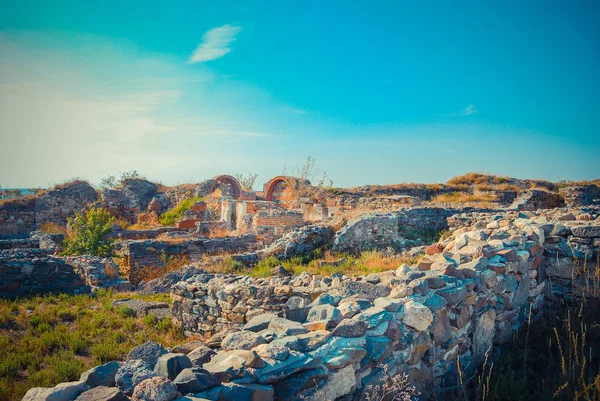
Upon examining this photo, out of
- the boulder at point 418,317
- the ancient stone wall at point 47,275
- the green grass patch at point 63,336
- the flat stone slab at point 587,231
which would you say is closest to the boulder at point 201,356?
the boulder at point 418,317

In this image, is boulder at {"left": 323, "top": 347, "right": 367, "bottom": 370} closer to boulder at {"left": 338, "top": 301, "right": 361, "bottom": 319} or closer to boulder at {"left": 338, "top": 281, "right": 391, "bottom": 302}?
boulder at {"left": 338, "top": 301, "right": 361, "bottom": 319}

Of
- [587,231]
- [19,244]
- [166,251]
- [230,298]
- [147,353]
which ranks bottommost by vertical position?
[19,244]

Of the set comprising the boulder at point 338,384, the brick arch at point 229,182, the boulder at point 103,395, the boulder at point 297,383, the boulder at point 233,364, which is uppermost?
the brick arch at point 229,182

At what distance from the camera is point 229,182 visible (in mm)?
26422

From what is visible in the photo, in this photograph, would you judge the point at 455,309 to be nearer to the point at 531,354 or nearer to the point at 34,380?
the point at 531,354

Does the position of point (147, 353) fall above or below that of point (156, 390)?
below

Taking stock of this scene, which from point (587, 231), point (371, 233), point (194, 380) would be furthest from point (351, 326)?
point (371, 233)

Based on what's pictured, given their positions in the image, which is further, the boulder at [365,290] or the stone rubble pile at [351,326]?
the boulder at [365,290]

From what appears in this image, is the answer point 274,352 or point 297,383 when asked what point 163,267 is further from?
point 297,383

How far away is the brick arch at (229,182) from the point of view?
2566cm

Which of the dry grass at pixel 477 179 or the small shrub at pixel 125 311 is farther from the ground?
the dry grass at pixel 477 179

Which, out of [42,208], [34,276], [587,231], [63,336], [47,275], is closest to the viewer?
[587,231]

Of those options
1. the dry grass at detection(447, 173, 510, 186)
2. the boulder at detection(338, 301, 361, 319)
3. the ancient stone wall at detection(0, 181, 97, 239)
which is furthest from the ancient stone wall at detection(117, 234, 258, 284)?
the dry grass at detection(447, 173, 510, 186)

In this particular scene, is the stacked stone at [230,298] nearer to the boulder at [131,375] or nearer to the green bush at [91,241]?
the boulder at [131,375]
